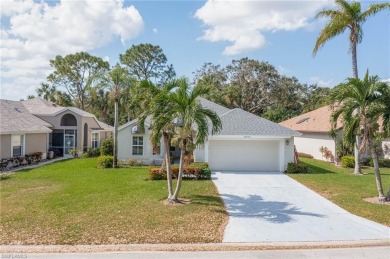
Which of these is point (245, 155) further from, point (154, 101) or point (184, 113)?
point (154, 101)

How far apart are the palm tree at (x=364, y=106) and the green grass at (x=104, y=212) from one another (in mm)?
6765

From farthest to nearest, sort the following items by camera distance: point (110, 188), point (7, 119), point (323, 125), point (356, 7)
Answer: point (323, 125), point (7, 119), point (356, 7), point (110, 188)

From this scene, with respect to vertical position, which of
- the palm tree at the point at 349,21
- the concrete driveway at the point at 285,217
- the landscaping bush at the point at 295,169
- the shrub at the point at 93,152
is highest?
the palm tree at the point at 349,21

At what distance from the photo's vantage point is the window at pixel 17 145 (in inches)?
915

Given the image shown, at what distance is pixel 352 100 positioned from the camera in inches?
525

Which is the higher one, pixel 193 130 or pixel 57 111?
pixel 57 111

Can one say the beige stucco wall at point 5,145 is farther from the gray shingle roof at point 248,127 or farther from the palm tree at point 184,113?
the palm tree at point 184,113

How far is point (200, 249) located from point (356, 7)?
19.1 m

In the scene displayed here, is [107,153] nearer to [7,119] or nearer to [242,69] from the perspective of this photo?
[7,119]

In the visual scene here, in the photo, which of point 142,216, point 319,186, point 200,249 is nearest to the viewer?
point 200,249

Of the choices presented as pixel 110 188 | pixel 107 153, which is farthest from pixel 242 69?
pixel 110 188

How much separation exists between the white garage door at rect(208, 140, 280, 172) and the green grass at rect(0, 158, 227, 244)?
477 cm

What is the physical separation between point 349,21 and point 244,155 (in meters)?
11.3

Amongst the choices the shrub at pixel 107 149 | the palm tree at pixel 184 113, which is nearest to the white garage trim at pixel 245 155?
the palm tree at pixel 184 113
